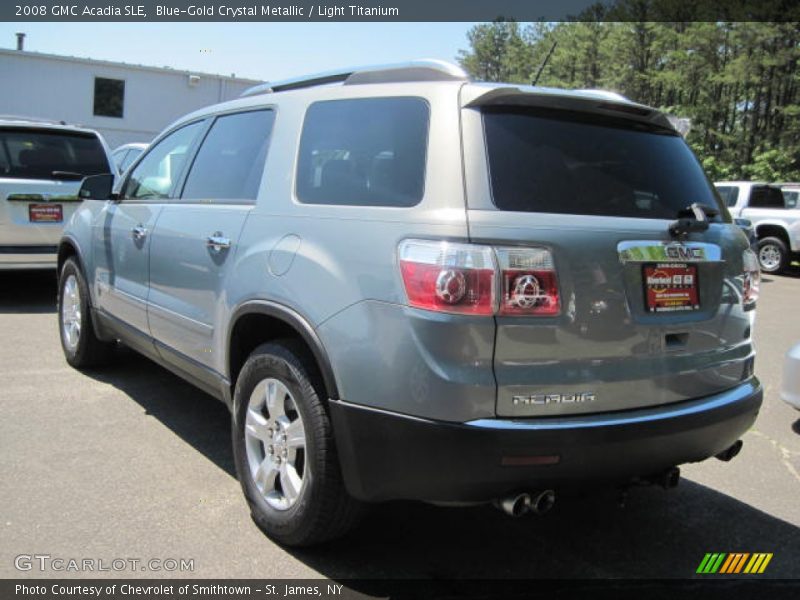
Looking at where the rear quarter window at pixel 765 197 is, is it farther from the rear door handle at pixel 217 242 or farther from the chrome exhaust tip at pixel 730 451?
the rear door handle at pixel 217 242

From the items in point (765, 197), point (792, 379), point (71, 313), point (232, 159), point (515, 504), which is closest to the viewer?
point (515, 504)

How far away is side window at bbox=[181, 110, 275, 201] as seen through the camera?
3.40 meters

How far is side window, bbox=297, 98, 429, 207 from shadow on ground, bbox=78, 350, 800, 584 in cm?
138

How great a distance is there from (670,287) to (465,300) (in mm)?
847

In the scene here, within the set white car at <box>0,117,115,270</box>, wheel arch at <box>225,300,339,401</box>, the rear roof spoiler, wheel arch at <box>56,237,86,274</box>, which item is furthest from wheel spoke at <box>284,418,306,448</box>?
white car at <box>0,117,115,270</box>

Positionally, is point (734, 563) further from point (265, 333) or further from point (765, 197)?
point (765, 197)

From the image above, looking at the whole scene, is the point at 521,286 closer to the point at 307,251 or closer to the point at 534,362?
the point at 534,362

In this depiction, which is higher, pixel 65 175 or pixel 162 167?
pixel 162 167

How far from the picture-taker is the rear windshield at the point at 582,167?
8.37 feet

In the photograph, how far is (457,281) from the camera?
7.69 ft

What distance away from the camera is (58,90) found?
83.4 ft

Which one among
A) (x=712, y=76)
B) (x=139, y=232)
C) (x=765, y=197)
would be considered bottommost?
(x=139, y=232)

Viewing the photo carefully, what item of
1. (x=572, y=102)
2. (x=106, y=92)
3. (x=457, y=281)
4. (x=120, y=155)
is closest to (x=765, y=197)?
(x=120, y=155)

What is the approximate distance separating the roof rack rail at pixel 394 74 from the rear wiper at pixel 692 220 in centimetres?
96
